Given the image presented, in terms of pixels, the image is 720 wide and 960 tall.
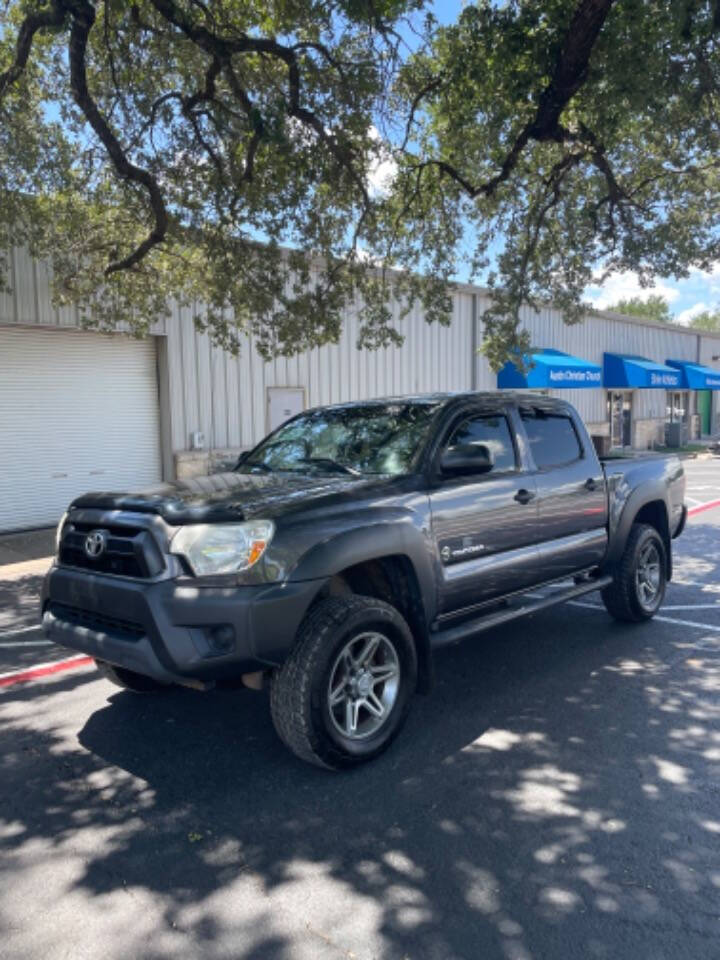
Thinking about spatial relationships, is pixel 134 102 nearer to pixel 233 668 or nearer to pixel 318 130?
pixel 318 130

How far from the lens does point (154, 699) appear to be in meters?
4.70

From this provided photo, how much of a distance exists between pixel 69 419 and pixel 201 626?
9147mm

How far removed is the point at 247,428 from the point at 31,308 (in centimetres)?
426

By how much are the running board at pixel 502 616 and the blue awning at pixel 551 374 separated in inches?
488

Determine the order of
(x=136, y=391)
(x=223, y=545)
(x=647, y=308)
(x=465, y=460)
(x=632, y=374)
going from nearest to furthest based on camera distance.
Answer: (x=223, y=545) < (x=465, y=460) < (x=136, y=391) < (x=632, y=374) < (x=647, y=308)

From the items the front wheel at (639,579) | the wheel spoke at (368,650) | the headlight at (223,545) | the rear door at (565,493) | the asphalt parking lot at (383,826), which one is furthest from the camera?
the front wheel at (639,579)

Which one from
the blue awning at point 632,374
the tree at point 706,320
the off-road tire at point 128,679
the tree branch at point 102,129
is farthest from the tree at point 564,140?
the tree at point 706,320

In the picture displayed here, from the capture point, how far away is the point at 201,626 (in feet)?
11.0

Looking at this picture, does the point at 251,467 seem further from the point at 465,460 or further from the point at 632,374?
the point at 632,374

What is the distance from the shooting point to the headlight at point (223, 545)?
345 cm

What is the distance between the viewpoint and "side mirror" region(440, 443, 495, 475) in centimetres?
427

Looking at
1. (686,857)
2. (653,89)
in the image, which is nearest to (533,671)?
(686,857)

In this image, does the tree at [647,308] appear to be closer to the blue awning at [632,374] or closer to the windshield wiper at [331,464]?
the blue awning at [632,374]

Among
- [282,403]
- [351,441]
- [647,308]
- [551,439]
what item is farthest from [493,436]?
[647,308]
